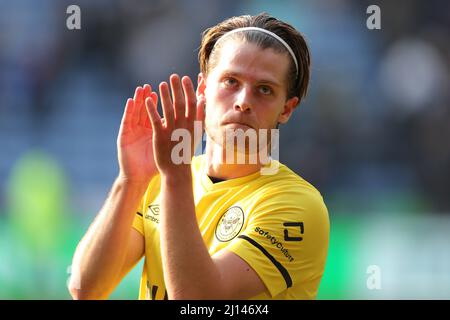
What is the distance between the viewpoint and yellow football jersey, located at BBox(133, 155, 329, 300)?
2.80 meters

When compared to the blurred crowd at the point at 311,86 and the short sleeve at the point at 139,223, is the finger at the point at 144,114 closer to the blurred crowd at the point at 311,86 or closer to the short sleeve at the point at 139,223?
the short sleeve at the point at 139,223

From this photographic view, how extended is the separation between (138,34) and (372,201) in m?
3.51

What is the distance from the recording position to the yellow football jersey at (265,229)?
2.80 m

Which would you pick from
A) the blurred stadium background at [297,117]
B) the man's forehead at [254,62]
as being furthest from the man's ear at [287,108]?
the blurred stadium background at [297,117]

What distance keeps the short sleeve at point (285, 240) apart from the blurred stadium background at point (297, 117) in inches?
161

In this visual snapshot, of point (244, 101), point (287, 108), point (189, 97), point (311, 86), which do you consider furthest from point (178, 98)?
point (311, 86)

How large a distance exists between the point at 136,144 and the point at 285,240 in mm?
717

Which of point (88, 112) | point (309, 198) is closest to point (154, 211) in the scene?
point (309, 198)

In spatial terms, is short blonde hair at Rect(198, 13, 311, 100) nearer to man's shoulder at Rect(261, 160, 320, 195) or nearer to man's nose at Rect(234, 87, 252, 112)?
man's nose at Rect(234, 87, 252, 112)

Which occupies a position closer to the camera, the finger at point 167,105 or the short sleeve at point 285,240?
the finger at point 167,105

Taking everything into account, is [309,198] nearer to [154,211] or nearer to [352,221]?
[154,211]

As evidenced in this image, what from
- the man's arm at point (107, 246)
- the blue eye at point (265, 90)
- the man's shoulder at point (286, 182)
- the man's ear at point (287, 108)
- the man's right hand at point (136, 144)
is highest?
the blue eye at point (265, 90)

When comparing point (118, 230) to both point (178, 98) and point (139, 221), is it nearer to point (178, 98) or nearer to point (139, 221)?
point (139, 221)
